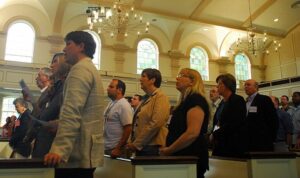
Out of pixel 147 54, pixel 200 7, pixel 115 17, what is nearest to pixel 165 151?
pixel 115 17

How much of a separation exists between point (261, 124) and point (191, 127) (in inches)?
49.0

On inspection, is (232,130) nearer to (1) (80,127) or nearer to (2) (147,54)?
(1) (80,127)

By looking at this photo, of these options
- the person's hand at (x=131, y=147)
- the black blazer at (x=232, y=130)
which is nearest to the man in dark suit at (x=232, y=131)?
the black blazer at (x=232, y=130)

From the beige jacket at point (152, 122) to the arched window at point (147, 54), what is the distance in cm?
992

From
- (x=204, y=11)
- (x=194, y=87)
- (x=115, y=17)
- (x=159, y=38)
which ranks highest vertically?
(x=204, y=11)

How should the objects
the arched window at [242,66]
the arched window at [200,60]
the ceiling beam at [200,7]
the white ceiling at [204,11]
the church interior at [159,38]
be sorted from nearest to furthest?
the church interior at [159,38], the white ceiling at [204,11], the ceiling beam at [200,7], the arched window at [200,60], the arched window at [242,66]

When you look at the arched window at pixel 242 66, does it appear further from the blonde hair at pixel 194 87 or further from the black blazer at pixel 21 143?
the black blazer at pixel 21 143

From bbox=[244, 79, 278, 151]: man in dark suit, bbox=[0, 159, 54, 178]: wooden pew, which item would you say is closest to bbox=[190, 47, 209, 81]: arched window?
bbox=[244, 79, 278, 151]: man in dark suit

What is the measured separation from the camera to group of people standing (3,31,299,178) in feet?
5.38

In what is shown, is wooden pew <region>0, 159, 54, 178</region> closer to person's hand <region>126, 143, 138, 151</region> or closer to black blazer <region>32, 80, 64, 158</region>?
black blazer <region>32, 80, 64, 158</region>

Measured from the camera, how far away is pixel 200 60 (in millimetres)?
13969

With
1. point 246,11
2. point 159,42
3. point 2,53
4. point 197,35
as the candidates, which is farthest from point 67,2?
point 246,11

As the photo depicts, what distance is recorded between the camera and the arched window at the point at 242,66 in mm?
14799

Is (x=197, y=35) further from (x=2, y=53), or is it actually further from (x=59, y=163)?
(x=59, y=163)
